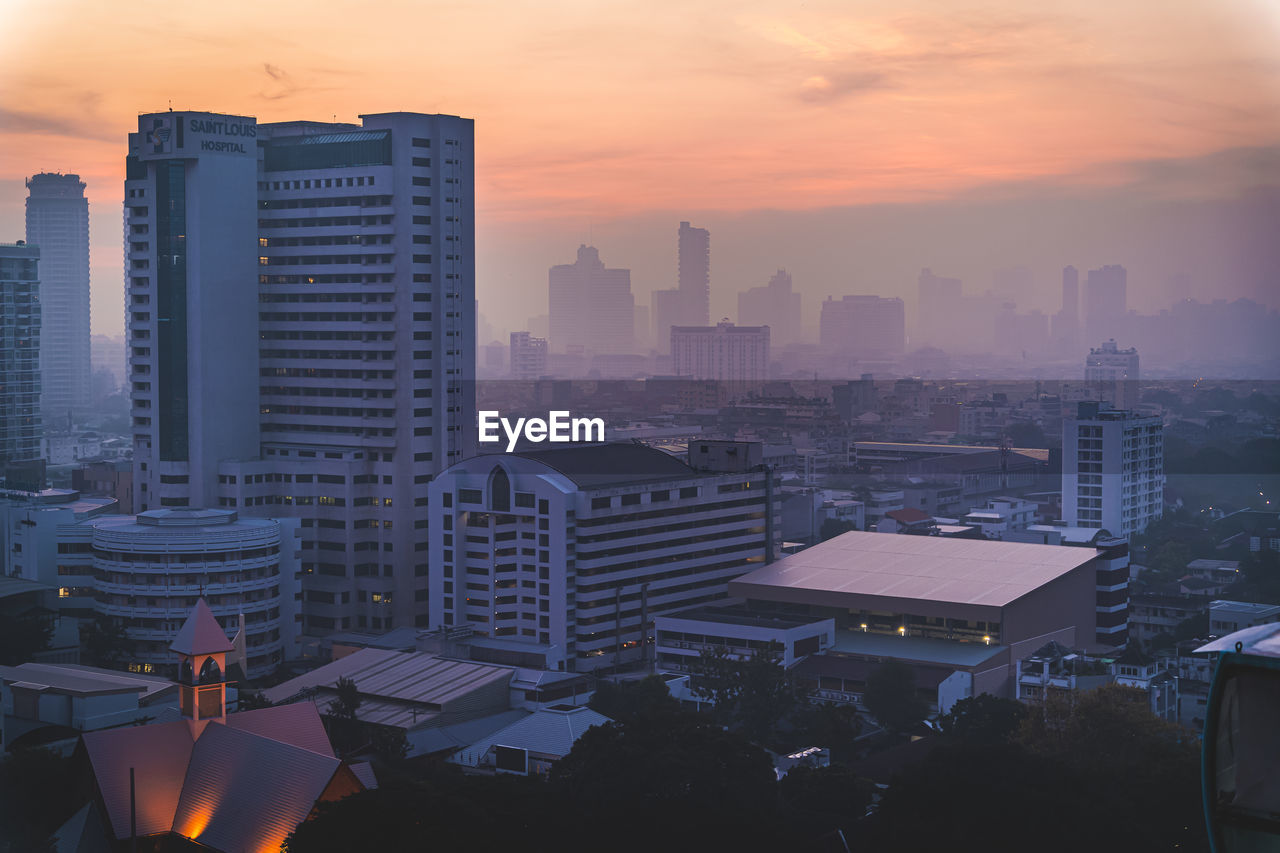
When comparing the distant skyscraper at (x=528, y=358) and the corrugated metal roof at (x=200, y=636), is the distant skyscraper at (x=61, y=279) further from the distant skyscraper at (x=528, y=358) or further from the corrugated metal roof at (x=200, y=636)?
the corrugated metal roof at (x=200, y=636)

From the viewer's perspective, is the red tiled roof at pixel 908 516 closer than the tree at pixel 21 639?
No

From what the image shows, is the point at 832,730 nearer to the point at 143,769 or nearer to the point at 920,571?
the point at 920,571

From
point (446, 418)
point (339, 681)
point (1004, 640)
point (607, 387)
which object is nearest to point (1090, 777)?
point (1004, 640)

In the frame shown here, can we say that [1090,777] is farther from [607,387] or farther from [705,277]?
[607,387]

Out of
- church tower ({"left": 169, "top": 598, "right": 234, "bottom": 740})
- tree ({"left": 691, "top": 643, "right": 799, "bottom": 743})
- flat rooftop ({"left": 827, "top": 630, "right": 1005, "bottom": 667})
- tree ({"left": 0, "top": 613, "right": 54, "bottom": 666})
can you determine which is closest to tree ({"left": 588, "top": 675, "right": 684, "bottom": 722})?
tree ({"left": 691, "top": 643, "right": 799, "bottom": 743})

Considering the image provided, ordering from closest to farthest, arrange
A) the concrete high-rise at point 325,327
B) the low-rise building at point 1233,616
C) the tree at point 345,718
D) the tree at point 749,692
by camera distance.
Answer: the tree at point 345,718
the tree at point 749,692
the low-rise building at point 1233,616
the concrete high-rise at point 325,327

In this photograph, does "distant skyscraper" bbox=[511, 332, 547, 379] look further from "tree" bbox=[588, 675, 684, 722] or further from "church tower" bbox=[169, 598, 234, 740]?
"church tower" bbox=[169, 598, 234, 740]

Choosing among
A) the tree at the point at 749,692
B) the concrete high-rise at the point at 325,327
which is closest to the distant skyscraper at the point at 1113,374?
the concrete high-rise at the point at 325,327
